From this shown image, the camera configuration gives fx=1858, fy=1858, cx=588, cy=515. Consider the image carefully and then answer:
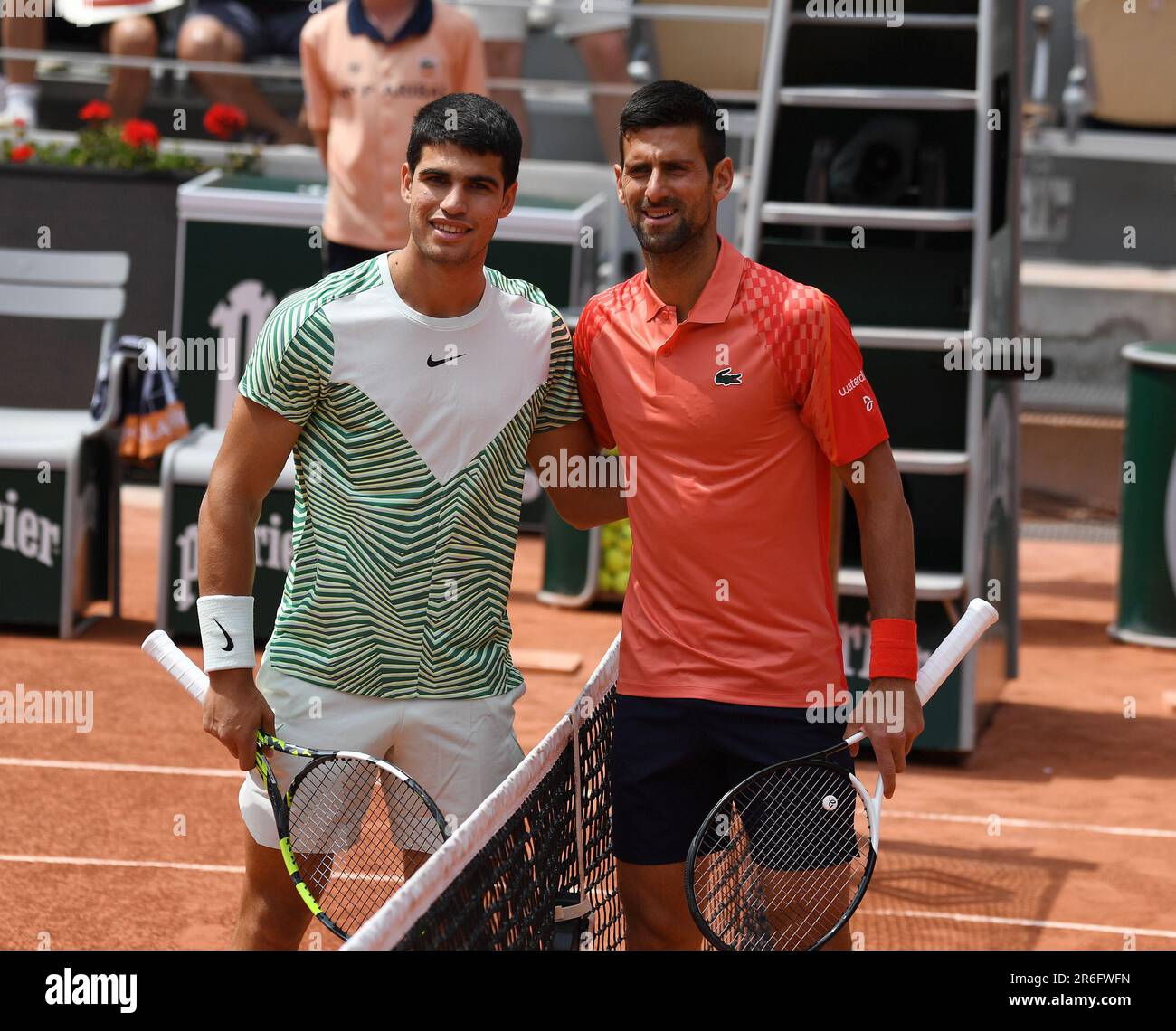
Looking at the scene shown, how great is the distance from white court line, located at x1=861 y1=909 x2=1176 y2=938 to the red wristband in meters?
2.03

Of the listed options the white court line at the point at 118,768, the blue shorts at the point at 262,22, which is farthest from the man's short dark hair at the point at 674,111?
the blue shorts at the point at 262,22

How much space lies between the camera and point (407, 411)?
3.43 m

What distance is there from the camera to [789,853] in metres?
3.56

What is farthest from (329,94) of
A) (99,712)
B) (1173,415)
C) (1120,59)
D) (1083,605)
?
(1120,59)

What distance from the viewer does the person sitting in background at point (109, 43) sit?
35.6 feet

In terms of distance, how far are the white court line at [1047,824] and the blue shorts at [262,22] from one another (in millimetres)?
7296

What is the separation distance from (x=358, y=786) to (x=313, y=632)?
0.99ft

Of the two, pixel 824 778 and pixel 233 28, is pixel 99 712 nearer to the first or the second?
pixel 824 778

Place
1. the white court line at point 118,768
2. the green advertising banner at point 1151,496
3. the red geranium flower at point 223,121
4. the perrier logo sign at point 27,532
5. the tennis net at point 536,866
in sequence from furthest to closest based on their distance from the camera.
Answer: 1. the red geranium flower at point 223,121
2. the green advertising banner at point 1151,496
3. the perrier logo sign at point 27,532
4. the white court line at point 118,768
5. the tennis net at point 536,866

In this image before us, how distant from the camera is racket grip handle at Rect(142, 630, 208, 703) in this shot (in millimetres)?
3395

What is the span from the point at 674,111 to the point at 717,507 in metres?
0.76

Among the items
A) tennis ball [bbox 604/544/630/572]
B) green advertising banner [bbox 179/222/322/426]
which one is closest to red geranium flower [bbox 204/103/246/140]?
green advertising banner [bbox 179/222/322/426]

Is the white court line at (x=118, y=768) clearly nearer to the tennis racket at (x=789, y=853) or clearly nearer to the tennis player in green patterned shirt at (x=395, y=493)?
the tennis player in green patterned shirt at (x=395, y=493)

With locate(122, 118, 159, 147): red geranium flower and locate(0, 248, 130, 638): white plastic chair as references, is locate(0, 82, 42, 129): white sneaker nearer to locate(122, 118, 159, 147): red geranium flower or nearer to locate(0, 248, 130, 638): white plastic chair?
locate(122, 118, 159, 147): red geranium flower
